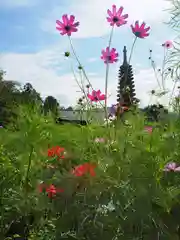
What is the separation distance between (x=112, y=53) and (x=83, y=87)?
0.37 meters

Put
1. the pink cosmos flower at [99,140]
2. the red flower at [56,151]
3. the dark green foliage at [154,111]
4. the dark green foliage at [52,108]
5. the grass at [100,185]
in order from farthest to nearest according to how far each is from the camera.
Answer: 1. the dark green foliage at [154,111]
2. the dark green foliage at [52,108]
3. the red flower at [56,151]
4. the pink cosmos flower at [99,140]
5. the grass at [100,185]

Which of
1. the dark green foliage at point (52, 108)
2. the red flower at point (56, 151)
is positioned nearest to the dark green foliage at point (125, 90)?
the dark green foliage at point (52, 108)

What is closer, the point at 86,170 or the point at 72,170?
the point at 86,170

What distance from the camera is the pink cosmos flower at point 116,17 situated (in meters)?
2.76

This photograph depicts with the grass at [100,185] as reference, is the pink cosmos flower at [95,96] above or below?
above

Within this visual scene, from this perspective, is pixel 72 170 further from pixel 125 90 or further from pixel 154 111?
pixel 154 111

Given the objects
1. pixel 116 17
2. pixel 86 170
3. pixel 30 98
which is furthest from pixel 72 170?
pixel 116 17

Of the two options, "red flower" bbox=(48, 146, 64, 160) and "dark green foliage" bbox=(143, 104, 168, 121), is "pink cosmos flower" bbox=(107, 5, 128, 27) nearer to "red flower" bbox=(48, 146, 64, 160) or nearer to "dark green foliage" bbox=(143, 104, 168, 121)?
"dark green foliage" bbox=(143, 104, 168, 121)

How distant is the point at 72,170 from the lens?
1637mm

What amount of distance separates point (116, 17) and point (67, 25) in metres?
0.31

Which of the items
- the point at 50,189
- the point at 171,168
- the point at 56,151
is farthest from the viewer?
the point at 56,151

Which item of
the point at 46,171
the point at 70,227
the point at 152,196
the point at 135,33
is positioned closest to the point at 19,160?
the point at 46,171

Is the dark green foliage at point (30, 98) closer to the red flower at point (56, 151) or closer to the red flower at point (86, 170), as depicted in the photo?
the red flower at point (56, 151)

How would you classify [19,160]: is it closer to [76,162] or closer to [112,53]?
[76,162]
